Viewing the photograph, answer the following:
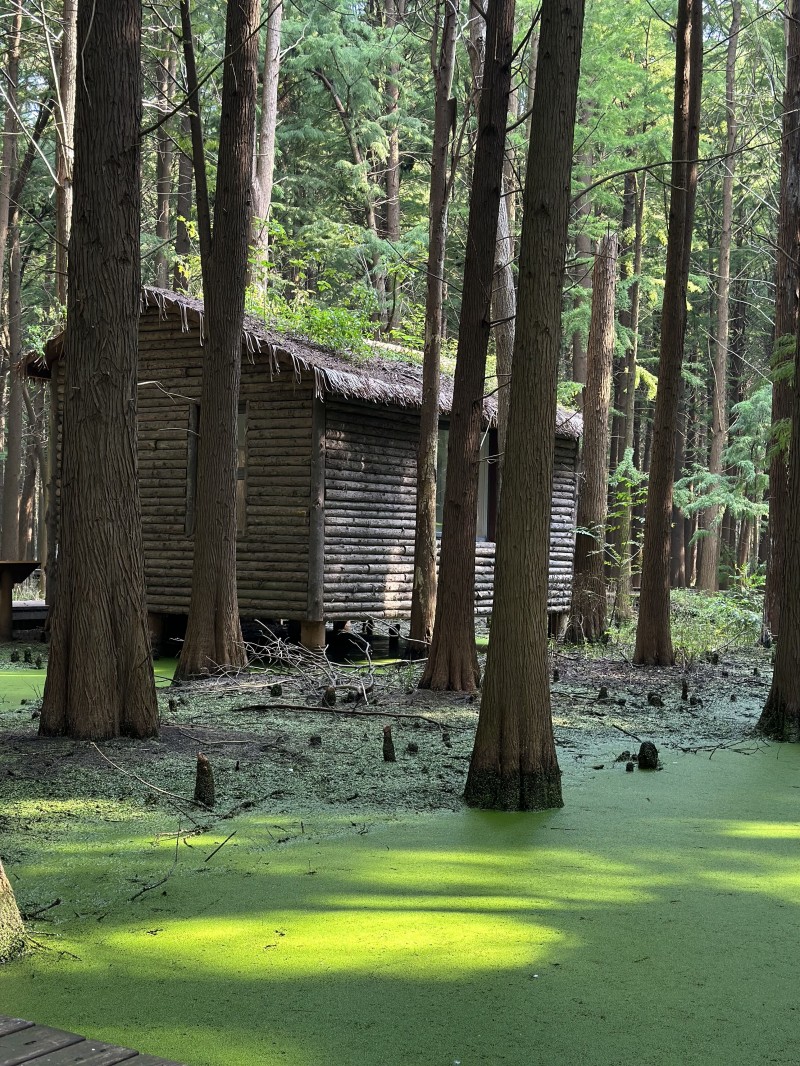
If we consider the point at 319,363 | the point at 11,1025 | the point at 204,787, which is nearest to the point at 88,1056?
the point at 11,1025

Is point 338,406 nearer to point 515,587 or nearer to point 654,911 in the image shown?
point 515,587

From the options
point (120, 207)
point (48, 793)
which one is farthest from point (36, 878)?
point (120, 207)

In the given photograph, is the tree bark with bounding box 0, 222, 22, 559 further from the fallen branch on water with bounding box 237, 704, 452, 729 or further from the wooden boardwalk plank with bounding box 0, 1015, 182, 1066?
the wooden boardwalk plank with bounding box 0, 1015, 182, 1066

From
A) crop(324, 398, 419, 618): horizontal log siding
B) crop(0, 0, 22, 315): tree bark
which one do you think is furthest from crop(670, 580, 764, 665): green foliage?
crop(0, 0, 22, 315): tree bark

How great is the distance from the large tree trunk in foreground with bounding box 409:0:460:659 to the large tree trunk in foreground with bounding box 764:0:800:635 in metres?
4.65

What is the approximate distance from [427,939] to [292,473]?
9.52m

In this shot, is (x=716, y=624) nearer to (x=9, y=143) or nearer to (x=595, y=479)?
(x=595, y=479)

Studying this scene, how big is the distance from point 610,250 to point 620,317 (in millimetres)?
10651

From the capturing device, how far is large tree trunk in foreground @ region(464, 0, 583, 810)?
235 inches

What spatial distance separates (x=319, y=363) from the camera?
12.7m

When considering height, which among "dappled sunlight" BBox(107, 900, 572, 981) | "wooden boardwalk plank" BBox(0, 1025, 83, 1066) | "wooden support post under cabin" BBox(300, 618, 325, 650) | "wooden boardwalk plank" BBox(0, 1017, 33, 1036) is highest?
"wooden support post under cabin" BBox(300, 618, 325, 650)

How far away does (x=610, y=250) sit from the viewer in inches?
669

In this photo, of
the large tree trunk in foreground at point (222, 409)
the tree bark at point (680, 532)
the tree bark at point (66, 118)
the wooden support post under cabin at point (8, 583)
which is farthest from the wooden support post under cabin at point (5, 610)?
the tree bark at point (680, 532)

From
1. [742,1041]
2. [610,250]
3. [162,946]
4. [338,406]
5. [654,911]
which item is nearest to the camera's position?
[742,1041]
